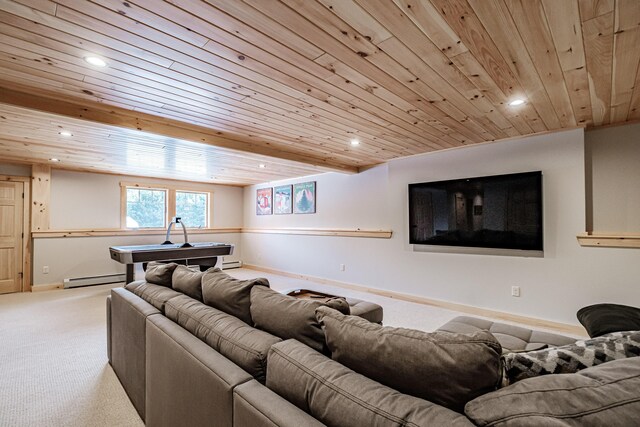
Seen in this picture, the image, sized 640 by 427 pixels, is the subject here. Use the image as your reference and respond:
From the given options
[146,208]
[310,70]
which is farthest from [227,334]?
[146,208]

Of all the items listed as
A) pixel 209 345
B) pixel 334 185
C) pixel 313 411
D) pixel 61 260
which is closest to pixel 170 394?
pixel 209 345

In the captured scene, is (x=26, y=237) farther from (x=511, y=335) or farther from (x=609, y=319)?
(x=609, y=319)

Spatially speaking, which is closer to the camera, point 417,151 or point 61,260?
point 417,151

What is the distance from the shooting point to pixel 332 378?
918mm

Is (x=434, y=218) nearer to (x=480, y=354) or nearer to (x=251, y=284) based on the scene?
(x=251, y=284)

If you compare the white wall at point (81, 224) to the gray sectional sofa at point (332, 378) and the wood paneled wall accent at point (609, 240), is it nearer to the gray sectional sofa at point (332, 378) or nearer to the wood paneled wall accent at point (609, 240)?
the gray sectional sofa at point (332, 378)

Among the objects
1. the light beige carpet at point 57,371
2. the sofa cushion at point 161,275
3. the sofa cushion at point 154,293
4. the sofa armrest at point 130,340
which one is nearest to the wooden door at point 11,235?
the light beige carpet at point 57,371

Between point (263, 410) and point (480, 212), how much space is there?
146 inches

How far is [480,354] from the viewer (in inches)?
32.7

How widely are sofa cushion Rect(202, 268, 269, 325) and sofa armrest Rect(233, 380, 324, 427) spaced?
54cm

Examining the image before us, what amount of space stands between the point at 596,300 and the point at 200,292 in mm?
3817

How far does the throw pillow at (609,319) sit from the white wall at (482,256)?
97cm

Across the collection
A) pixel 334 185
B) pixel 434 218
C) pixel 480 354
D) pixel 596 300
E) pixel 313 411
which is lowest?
pixel 596 300

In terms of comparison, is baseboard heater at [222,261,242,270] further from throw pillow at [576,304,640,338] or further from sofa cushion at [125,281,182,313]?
throw pillow at [576,304,640,338]
